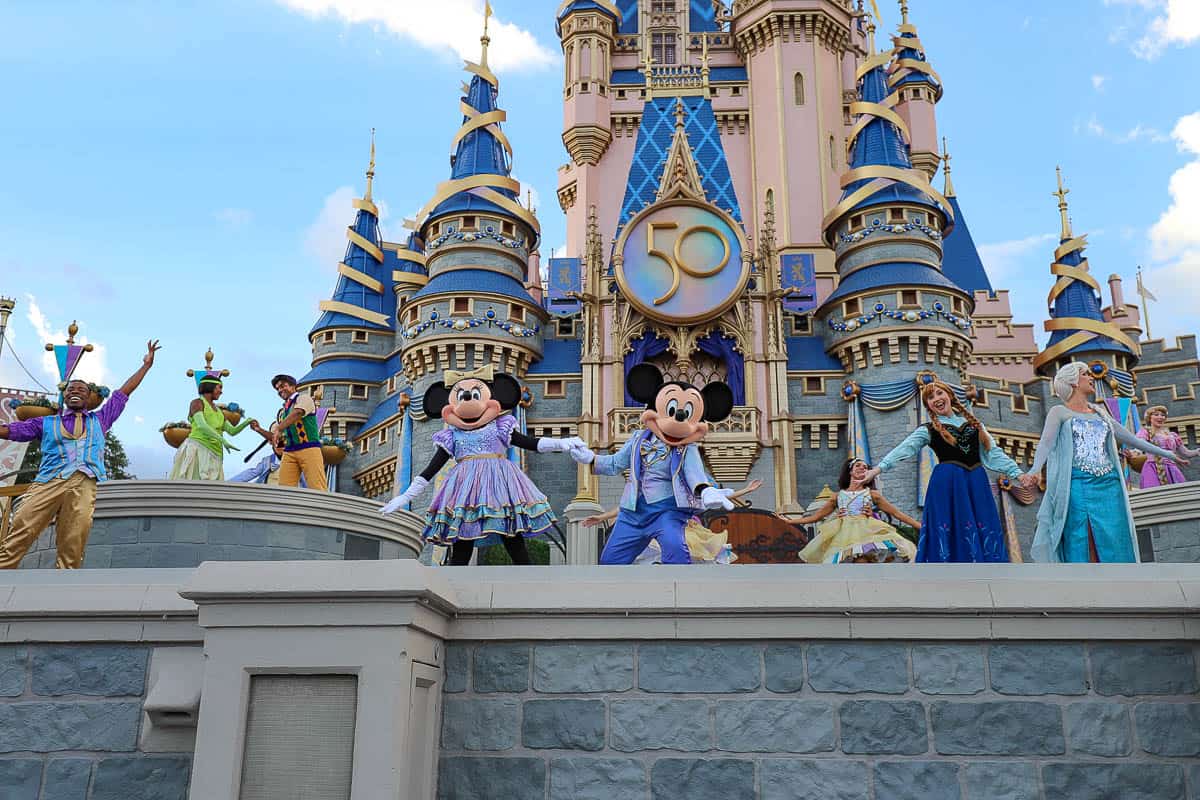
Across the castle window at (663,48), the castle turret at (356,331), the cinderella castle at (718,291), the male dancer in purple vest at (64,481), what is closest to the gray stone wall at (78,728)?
the male dancer in purple vest at (64,481)

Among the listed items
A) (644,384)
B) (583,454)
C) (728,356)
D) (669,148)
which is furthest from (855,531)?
(669,148)

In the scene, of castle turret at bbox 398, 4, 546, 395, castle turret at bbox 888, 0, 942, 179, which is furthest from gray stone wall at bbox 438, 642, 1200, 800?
castle turret at bbox 888, 0, 942, 179

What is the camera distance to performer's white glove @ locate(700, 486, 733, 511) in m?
5.97

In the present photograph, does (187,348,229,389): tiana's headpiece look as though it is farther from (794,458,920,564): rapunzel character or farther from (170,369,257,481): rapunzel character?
(794,458,920,564): rapunzel character

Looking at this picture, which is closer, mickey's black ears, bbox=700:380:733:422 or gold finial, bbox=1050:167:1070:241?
mickey's black ears, bbox=700:380:733:422

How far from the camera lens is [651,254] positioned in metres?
20.0

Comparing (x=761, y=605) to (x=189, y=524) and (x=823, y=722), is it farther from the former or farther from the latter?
(x=189, y=524)

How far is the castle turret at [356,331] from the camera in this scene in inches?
916

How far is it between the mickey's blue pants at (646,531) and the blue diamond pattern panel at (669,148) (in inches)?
670

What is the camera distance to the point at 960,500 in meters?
6.41

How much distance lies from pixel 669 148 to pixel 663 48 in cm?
498

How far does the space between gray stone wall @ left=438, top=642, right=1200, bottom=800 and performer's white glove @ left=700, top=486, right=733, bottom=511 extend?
1.94 meters

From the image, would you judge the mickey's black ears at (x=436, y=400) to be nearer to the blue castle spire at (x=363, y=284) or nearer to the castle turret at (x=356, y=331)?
the castle turret at (x=356, y=331)

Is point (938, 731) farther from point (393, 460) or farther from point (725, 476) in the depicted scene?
point (393, 460)
